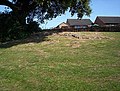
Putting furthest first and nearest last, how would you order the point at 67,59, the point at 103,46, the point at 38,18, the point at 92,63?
the point at 38,18
the point at 103,46
the point at 67,59
the point at 92,63

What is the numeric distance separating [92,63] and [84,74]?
2004 millimetres

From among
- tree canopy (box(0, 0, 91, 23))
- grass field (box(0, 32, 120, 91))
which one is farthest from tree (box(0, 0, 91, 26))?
grass field (box(0, 32, 120, 91))

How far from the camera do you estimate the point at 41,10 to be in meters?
31.1

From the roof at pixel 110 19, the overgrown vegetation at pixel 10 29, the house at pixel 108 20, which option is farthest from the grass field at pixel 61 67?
the roof at pixel 110 19

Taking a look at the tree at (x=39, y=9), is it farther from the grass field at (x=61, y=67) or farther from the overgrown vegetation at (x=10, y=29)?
the grass field at (x=61, y=67)

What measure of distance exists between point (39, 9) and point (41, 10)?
0.27 meters

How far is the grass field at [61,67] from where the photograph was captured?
10.3 meters

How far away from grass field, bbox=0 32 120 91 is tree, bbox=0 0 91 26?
21.3 ft

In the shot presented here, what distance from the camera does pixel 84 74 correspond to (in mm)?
11695

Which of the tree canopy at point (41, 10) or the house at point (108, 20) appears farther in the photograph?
the house at point (108, 20)

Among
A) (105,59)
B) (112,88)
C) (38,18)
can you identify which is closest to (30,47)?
(105,59)

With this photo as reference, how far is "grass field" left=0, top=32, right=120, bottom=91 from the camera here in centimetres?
1034

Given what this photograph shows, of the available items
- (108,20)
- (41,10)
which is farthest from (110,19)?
(41,10)

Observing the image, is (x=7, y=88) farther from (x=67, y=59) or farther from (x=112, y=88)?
(x=67, y=59)
